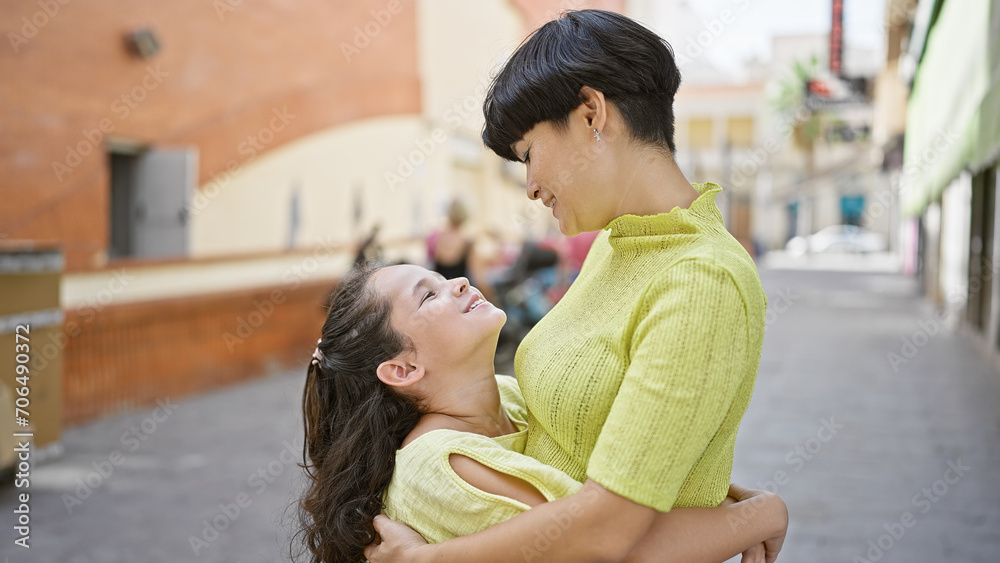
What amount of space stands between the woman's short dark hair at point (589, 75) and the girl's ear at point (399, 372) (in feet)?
1.70

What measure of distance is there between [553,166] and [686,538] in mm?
681

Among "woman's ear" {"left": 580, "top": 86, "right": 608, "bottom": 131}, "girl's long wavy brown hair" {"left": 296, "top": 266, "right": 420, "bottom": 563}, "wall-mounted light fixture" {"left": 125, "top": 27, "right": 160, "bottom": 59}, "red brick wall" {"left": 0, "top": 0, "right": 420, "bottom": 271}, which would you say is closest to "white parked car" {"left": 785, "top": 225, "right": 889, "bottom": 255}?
"red brick wall" {"left": 0, "top": 0, "right": 420, "bottom": 271}

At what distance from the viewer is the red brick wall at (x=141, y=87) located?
6.92m

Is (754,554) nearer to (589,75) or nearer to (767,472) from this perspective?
(589,75)

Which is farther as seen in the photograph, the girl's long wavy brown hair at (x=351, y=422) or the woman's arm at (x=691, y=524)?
the girl's long wavy brown hair at (x=351, y=422)

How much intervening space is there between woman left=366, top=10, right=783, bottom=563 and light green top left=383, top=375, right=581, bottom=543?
0.14ft

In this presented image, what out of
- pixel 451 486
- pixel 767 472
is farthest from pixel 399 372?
pixel 767 472

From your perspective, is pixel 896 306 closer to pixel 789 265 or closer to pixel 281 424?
pixel 281 424

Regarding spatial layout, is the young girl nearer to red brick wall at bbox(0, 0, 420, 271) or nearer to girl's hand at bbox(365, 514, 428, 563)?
girl's hand at bbox(365, 514, 428, 563)

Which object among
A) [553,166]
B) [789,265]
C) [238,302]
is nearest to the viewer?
[553,166]

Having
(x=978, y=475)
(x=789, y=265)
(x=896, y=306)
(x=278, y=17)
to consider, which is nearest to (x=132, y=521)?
(x=978, y=475)

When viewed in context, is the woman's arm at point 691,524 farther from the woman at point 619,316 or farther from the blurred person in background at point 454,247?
the blurred person in background at point 454,247

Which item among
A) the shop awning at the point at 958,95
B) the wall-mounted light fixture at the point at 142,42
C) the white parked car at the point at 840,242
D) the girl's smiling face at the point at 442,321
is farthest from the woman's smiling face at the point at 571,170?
the white parked car at the point at 840,242

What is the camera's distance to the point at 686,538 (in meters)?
1.45
